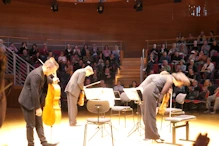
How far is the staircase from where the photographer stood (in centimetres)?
1203

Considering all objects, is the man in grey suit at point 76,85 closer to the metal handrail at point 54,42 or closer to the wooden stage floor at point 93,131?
the wooden stage floor at point 93,131

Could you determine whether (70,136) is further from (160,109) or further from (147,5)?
(147,5)

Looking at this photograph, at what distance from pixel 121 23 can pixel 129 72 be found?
330 centimetres

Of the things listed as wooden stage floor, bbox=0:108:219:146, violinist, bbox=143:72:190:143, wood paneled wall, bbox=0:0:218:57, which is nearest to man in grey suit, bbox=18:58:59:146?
wooden stage floor, bbox=0:108:219:146

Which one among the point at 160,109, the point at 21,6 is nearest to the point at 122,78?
the point at 21,6

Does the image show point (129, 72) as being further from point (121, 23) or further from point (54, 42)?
point (54, 42)

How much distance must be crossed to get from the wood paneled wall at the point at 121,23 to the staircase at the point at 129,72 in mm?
1618

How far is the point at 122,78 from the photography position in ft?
→ 39.7

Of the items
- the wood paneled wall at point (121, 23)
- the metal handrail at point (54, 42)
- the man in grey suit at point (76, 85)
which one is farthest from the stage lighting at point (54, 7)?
the man in grey suit at point (76, 85)

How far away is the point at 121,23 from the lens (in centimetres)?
1487

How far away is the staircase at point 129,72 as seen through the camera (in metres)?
12.0

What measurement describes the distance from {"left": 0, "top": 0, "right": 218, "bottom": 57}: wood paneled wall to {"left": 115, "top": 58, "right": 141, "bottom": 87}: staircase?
162 cm

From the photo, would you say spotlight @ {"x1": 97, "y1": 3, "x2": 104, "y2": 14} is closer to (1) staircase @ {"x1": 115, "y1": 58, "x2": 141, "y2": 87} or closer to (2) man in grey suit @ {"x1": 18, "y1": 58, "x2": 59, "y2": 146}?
(1) staircase @ {"x1": 115, "y1": 58, "x2": 141, "y2": 87}

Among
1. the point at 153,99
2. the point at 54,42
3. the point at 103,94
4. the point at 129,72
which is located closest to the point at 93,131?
the point at 103,94
